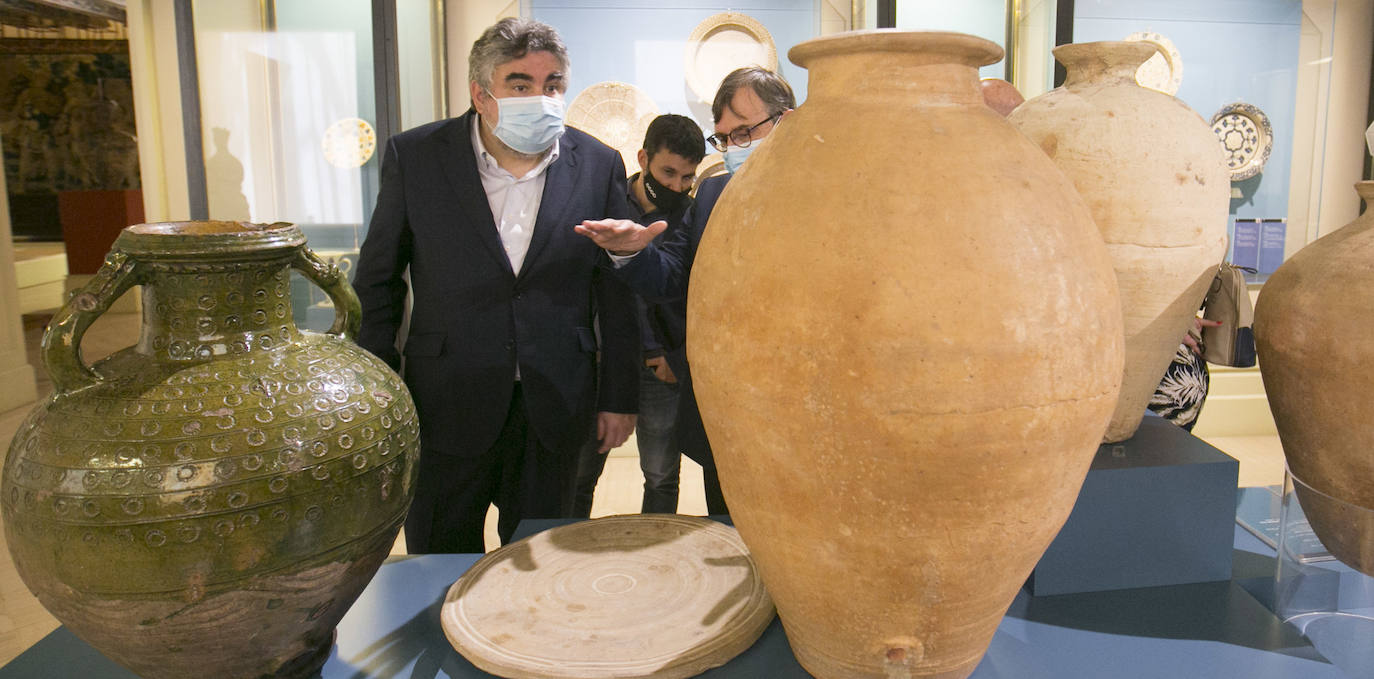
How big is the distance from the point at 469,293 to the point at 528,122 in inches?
16.4

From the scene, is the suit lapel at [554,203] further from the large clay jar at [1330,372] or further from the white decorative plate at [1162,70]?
the white decorative plate at [1162,70]

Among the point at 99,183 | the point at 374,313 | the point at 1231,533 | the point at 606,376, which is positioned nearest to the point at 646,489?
the point at 606,376

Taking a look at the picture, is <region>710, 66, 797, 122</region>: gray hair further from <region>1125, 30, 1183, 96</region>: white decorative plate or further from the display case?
<region>1125, 30, 1183, 96</region>: white decorative plate

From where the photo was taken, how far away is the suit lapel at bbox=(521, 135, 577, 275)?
2.02 metres

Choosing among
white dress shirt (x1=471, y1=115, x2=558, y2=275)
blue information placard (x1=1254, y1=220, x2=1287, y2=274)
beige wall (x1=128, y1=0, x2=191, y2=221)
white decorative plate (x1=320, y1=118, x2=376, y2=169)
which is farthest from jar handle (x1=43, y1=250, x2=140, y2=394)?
blue information placard (x1=1254, y1=220, x2=1287, y2=274)

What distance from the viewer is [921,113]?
1.10 meters

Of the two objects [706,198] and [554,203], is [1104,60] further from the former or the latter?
[554,203]

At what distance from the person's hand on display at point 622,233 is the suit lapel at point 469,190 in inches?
10.9

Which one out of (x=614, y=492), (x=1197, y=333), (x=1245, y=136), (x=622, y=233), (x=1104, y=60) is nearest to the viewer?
(x=1104, y=60)

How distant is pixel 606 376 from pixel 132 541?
1.26 metres

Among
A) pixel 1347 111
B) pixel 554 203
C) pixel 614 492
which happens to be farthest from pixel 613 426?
pixel 1347 111

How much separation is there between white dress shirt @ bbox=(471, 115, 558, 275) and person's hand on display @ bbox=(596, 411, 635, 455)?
443 millimetres

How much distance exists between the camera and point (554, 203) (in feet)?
6.74

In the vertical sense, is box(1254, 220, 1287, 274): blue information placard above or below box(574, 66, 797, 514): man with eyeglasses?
below
